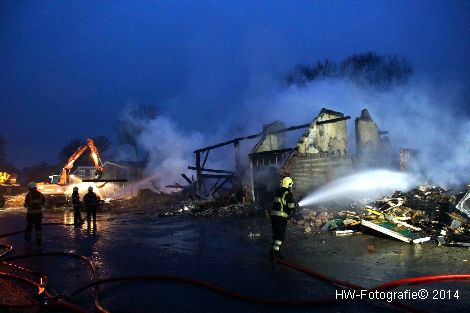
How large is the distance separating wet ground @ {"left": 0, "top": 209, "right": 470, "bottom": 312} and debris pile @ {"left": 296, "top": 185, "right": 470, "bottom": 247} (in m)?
0.43

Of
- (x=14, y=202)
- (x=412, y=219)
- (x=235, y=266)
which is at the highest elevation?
(x=14, y=202)

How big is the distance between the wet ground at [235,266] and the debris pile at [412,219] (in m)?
0.43

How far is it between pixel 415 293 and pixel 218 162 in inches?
831

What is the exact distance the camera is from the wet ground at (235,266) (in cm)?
482

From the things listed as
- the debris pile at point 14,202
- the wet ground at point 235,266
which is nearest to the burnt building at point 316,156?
the wet ground at point 235,266

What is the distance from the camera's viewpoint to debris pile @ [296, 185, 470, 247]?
9117 millimetres

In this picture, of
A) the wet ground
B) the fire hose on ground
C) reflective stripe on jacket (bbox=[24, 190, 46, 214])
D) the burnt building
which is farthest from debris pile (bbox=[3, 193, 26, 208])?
the fire hose on ground

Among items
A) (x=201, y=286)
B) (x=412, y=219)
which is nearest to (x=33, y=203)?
(x=201, y=286)

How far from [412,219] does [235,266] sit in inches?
259

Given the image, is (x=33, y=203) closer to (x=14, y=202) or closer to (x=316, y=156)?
(x=316, y=156)

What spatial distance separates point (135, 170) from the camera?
43.3 metres

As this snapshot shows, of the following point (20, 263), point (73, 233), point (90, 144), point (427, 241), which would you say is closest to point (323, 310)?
point (427, 241)

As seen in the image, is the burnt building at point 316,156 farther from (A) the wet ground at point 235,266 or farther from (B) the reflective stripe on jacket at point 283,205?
(B) the reflective stripe on jacket at point 283,205

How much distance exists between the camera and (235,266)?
6914 millimetres
